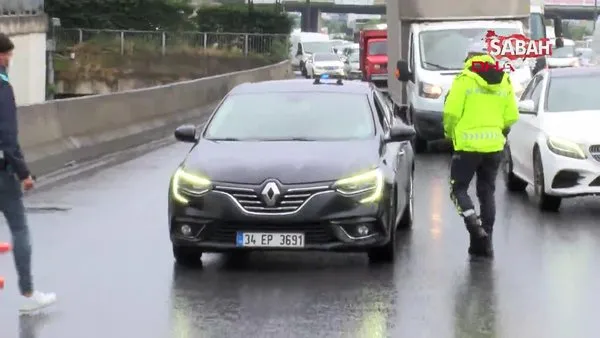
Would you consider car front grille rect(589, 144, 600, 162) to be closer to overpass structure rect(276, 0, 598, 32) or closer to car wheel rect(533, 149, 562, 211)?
car wheel rect(533, 149, 562, 211)

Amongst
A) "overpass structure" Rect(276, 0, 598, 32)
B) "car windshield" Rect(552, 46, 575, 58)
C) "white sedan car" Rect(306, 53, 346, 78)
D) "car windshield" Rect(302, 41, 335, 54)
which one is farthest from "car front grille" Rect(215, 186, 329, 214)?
"overpass structure" Rect(276, 0, 598, 32)

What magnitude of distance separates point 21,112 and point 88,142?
297 centimetres

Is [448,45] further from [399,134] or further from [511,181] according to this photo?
[399,134]

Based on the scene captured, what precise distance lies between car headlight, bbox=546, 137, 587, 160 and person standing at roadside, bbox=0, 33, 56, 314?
640 centimetres

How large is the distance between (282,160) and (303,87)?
1962 millimetres

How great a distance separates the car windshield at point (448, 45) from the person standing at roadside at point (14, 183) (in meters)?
14.4

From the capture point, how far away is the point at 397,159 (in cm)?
1188

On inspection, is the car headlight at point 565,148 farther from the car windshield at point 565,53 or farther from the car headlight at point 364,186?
the car windshield at point 565,53

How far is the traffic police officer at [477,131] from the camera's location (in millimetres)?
11438

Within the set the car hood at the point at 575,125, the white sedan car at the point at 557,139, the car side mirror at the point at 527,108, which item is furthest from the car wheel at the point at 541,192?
the car side mirror at the point at 527,108

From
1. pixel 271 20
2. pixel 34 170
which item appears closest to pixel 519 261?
pixel 34 170

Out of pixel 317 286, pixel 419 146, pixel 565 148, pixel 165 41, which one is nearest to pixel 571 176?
pixel 565 148

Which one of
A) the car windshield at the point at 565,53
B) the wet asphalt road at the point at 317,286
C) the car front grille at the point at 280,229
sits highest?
the car front grille at the point at 280,229

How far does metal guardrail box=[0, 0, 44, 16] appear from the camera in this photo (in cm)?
3962
